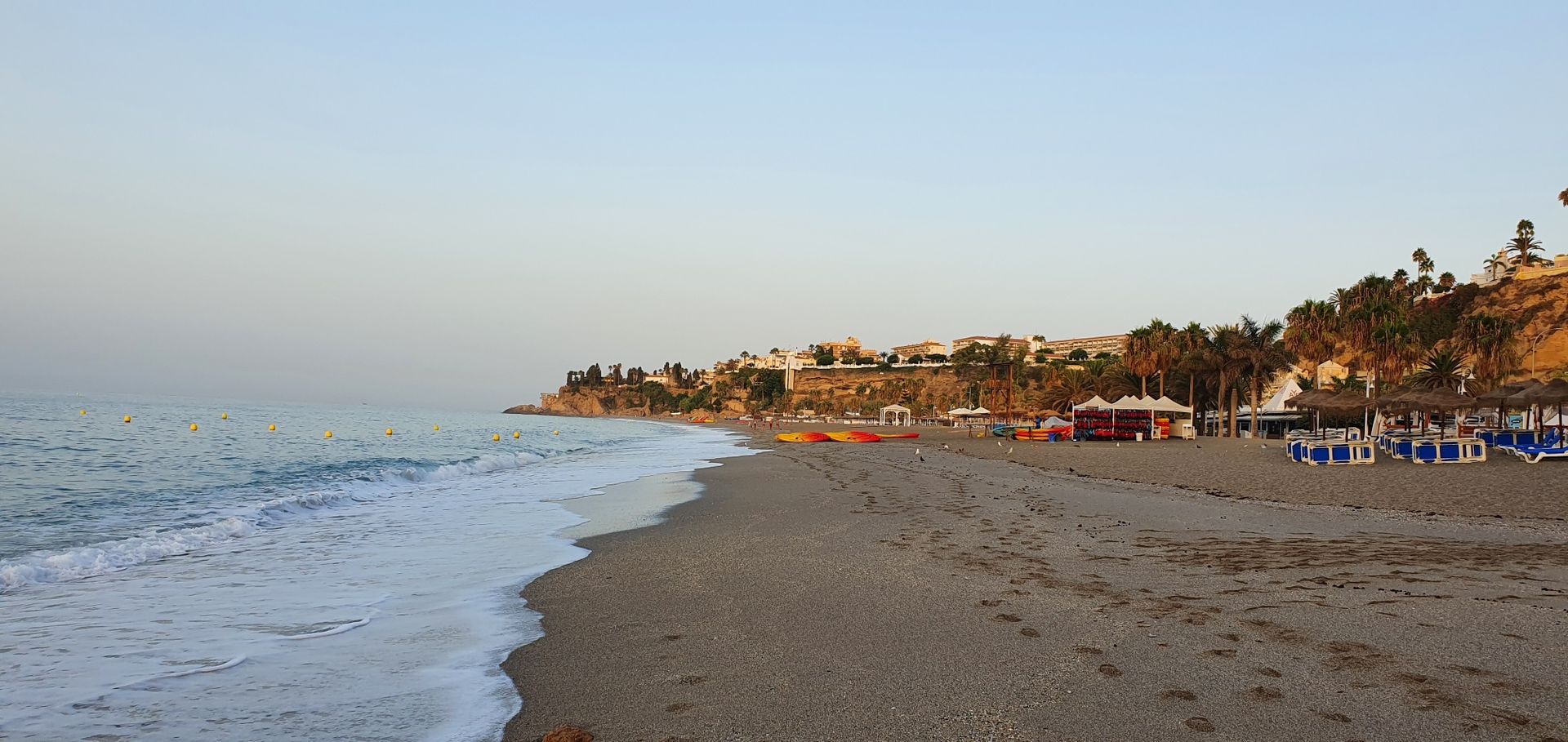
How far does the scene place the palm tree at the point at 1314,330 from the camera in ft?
127

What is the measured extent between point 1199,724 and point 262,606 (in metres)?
6.70

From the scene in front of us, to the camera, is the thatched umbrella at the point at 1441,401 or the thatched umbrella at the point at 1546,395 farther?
the thatched umbrella at the point at 1441,401

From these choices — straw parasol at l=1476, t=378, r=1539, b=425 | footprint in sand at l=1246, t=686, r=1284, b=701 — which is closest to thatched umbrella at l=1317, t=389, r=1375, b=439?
straw parasol at l=1476, t=378, r=1539, b=425

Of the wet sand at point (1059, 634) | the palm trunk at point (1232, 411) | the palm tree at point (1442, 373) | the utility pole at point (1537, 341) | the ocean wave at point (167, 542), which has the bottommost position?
the ocean wave at point (167, 542)

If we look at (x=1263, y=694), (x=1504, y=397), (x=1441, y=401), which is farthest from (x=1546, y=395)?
(x=1263, y=694)

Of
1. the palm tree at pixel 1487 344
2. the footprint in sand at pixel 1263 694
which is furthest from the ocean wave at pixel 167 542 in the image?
the palm tree at pixel 1487 344

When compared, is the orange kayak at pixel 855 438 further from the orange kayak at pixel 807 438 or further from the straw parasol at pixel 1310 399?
the straw parasol at pixel 1310 399

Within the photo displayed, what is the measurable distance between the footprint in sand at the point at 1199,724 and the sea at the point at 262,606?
3.10m

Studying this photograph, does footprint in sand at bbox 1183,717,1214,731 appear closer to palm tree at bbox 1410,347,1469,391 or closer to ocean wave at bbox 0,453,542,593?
ocean wave at bbox 0,453,542,593

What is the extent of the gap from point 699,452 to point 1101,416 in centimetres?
1785

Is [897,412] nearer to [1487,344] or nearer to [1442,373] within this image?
[1442,373]

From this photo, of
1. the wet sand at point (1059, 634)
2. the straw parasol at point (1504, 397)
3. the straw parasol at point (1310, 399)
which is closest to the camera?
the wet sand at point (1059, 634)

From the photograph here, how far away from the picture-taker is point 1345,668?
436cm

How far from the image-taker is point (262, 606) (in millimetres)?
6664
